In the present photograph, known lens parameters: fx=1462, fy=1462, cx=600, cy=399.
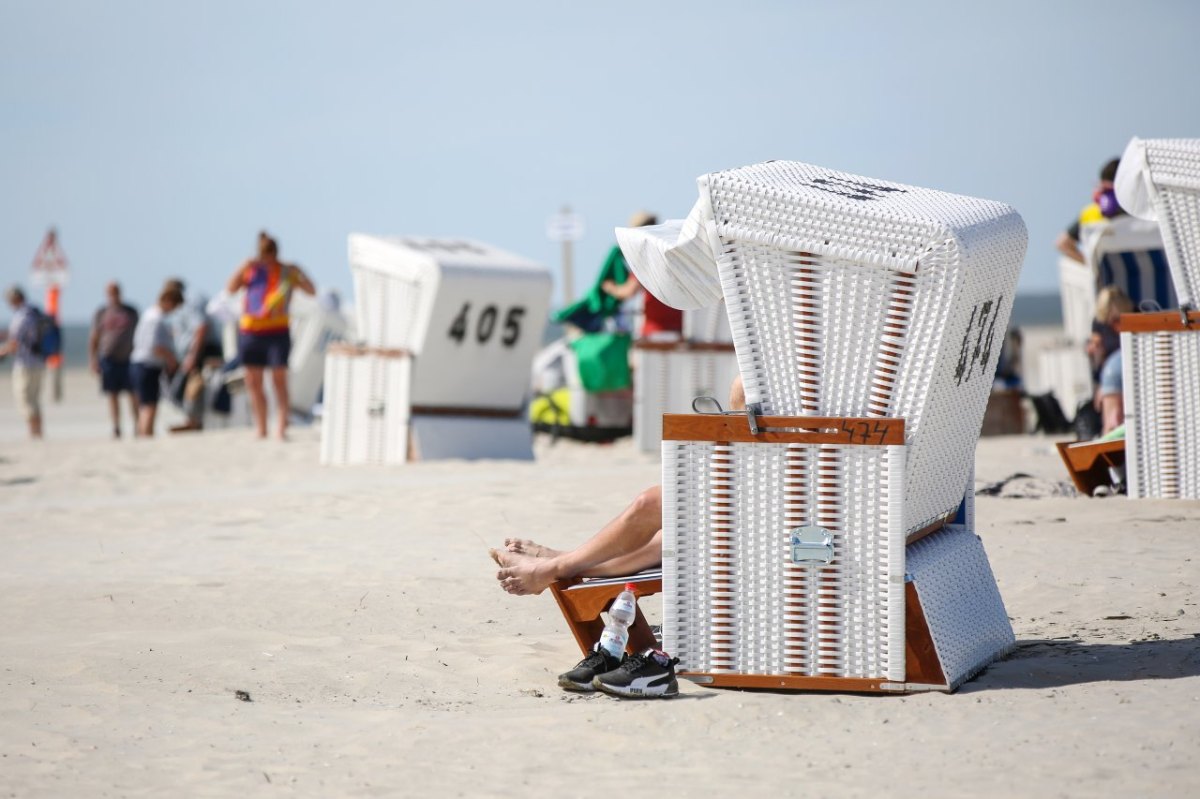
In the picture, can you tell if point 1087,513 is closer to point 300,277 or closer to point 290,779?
point 290,779

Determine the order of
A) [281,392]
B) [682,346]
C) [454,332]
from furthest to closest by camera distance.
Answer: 1. [281,392]
2. [682,346]
3. [454,332]

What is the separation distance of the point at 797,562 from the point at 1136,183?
3.74m

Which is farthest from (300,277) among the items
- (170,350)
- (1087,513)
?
(1087,513)

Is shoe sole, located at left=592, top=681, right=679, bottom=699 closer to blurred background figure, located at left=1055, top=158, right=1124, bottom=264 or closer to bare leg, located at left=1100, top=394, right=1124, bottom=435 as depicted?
bare leg, located at left=1100, top=394, right=1124, bottom=435

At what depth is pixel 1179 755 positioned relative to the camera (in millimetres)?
3475

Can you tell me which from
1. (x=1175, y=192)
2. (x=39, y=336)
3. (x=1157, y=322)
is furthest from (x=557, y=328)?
(x=1175, y=192)

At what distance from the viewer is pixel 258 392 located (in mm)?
12922

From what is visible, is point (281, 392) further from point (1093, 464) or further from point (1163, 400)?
point (1163, 400)

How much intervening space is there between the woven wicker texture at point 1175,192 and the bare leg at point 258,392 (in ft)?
26.1

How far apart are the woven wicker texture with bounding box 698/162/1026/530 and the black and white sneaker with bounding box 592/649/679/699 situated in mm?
802

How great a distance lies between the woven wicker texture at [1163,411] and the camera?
7.00 meters

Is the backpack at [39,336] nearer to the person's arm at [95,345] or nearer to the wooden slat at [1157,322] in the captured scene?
the person's arm at [95,345]

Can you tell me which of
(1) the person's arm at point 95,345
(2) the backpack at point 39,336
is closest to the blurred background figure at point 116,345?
(1) the person's arm at point 95,345

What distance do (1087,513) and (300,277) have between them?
24.7ft
